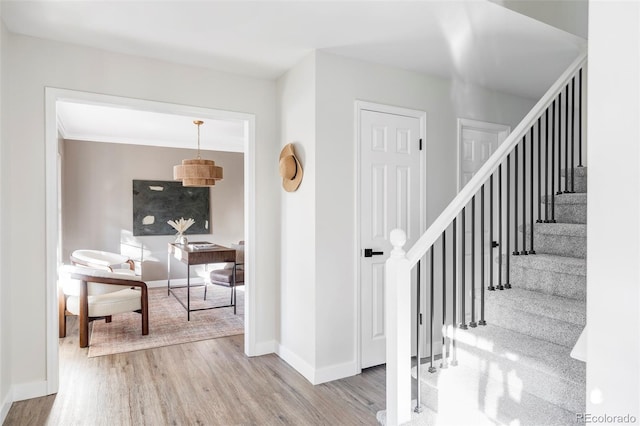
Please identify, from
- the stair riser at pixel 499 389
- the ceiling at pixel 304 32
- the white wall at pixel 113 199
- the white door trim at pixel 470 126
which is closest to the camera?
the stair riser at pixel 499 389

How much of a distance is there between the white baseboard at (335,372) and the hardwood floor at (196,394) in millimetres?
52

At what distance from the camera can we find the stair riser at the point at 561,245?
Result: 2.49m

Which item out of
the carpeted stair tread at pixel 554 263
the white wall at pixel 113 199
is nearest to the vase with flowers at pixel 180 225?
the white wall at pixel 113 199

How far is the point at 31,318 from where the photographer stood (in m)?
2.75

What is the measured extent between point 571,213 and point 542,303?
3.22 ft

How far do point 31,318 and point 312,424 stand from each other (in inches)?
80.6

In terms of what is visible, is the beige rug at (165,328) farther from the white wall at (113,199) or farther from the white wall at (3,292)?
the white wall at (113,199)

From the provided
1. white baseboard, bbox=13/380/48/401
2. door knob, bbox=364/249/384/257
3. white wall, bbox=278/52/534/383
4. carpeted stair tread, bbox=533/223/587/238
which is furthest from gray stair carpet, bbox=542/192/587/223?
white baseboard, bbox=13/380/48/401

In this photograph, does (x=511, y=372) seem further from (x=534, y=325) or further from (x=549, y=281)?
(x=549, y=281)

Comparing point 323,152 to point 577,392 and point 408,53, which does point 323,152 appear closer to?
point 408,53

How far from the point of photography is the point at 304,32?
268 cm

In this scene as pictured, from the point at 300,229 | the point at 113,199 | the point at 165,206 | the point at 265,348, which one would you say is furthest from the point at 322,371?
the point at 113,199

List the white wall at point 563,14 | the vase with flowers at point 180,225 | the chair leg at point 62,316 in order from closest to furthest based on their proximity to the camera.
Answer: the white wall at point 563,14, the chair leg at point 62,316, the vase with flowers at point 180,225
